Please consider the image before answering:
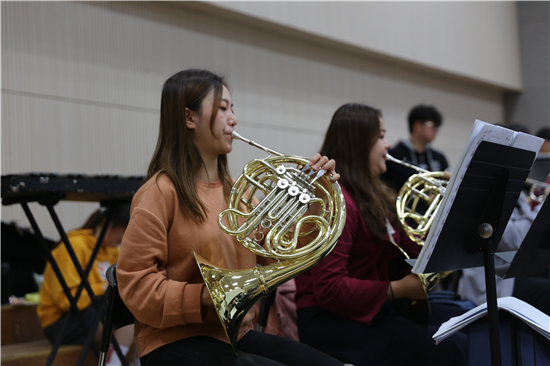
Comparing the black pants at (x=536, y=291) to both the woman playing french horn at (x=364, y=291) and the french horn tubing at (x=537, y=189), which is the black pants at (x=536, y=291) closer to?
the woman playing french horn at (x=364, y=291)

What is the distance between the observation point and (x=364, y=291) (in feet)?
5.73

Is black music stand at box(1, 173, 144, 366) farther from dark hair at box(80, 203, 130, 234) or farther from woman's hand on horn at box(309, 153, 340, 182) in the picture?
woman's hand on horn at box(309, 153, 340, 182)

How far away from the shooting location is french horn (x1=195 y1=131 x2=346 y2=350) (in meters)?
1.31

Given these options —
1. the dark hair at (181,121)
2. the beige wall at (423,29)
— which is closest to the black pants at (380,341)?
the dark hair at (181,121)

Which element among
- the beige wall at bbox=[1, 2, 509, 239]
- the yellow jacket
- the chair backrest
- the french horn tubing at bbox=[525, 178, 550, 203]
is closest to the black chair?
the chair backrest

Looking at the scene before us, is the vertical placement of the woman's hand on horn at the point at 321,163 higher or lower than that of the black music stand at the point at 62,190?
higher

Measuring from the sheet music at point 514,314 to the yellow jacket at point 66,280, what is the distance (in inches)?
71.3

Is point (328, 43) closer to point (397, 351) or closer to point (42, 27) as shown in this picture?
point (42, 27)

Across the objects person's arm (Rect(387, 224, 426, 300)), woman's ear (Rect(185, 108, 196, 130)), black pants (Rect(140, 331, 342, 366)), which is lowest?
black pants (Rect(140, 331, 342, 366))

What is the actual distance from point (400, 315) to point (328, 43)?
3.99 metres

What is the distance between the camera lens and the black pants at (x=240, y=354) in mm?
1348

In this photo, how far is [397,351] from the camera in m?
1.75

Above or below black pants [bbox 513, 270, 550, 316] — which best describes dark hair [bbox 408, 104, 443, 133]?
above

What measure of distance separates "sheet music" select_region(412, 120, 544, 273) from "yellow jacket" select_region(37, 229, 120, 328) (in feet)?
6.24
